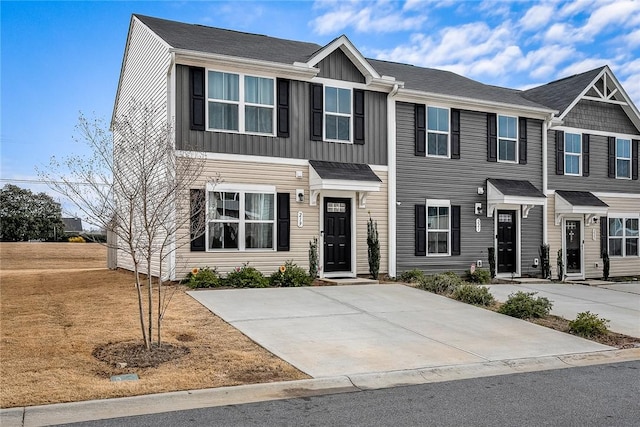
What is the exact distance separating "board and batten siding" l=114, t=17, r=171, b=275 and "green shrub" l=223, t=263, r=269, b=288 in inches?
70.4

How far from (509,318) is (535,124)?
1065cm

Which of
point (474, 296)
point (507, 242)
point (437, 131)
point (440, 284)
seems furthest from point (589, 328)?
point (507, 242)

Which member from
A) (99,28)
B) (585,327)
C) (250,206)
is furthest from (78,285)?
(585,327)

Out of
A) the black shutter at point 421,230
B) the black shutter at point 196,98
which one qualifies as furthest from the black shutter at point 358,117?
the black shutter at point 196,98

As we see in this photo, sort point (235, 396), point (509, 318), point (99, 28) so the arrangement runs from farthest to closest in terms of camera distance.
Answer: point (99, 28)
point (509, 318)
point (235, 396)

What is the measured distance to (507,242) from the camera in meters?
18.8

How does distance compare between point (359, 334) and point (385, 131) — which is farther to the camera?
point (385, 131)

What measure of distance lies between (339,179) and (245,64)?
3857 mm

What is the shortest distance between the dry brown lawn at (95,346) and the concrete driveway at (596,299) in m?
7.22

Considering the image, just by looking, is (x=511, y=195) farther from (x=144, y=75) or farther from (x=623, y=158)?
(x=144, y=75)

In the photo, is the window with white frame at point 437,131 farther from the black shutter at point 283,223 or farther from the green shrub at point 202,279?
the green shrub at point 202,279

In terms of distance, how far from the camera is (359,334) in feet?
29.7

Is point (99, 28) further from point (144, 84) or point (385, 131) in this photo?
point (385, 131)

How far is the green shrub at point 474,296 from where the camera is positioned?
1231 centimetres
